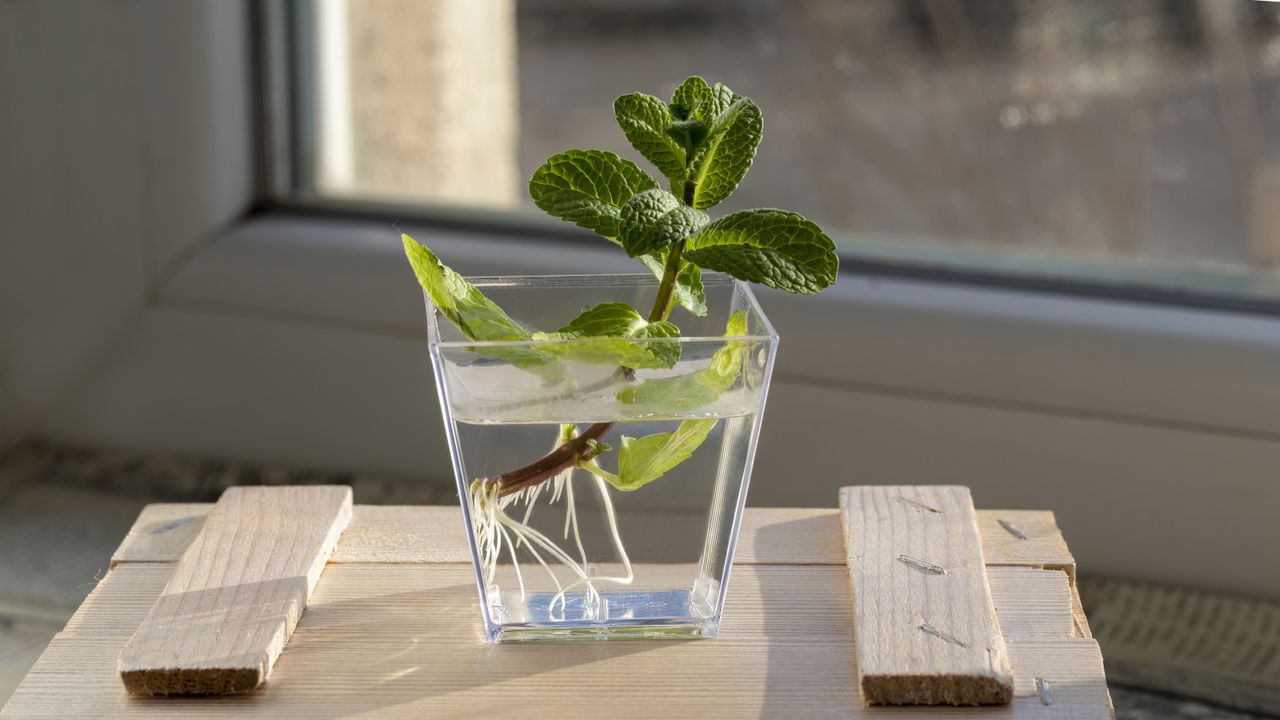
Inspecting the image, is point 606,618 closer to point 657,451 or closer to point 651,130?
point 657,451

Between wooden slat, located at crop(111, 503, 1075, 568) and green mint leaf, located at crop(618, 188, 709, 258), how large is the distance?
185 millimetres

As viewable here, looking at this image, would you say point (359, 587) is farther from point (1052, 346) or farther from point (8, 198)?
point (8, 198)

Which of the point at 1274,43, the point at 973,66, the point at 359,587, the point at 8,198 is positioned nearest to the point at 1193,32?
the point at 1274,43

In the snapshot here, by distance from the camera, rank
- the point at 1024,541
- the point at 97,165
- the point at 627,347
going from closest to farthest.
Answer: the point at 627,347 → the point at 1024,541 → the point at 97,165

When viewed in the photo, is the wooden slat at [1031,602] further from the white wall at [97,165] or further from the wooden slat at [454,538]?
the white wall at [97,165]

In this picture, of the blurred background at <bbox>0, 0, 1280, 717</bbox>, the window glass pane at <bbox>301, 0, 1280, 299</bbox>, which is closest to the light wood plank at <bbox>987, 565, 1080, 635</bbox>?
the blurred background at <bbox>0, 0, 1280, 717</bbox>

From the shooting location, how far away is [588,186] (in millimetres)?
572

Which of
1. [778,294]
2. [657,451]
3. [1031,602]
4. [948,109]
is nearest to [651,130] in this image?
[657,451]

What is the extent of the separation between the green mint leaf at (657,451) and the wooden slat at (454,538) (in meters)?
0.10

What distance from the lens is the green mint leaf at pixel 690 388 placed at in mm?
525

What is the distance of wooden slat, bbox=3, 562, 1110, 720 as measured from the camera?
50 centimetres

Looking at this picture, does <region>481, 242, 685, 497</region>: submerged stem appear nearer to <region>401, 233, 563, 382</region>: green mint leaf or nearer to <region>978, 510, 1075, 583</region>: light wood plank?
<region>401, 233, 563, 382</region>: green mint leaf

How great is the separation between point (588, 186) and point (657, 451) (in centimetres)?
11

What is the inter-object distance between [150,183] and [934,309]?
746mm
